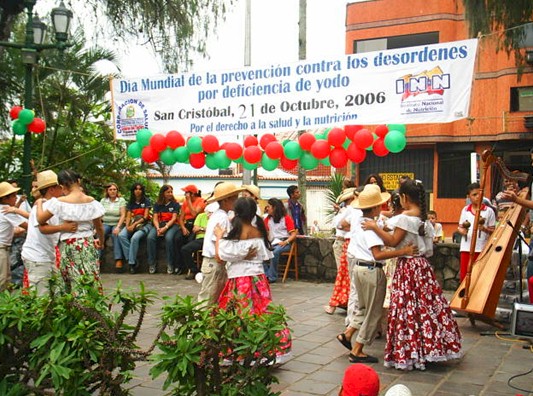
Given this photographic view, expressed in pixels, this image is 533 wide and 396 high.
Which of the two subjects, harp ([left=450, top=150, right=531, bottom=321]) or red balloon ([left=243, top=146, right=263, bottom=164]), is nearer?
harp ([left=450, top=150, right=531, bottom=321])

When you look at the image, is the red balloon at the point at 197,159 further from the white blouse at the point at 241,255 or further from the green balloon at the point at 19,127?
the white blouse at the point at 241,255

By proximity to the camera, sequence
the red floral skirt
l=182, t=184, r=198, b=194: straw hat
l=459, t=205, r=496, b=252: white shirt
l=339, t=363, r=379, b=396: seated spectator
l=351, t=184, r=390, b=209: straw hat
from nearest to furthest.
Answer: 1. l=339, t=363, r=379, b=396: seated spectator
2. the red floral skirt
3. l=351, t=184, r=390, b=209: straw hat
4. l=459, t=205, r=496, b=252: white shirt
5. l=182, t=184, r=198, b=194: straw hat

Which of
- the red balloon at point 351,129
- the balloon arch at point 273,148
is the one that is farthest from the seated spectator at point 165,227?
the red balloon at point 351,129

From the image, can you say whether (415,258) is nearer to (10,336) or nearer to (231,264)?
(231,264)

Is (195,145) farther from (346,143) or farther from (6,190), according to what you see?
(6,190)

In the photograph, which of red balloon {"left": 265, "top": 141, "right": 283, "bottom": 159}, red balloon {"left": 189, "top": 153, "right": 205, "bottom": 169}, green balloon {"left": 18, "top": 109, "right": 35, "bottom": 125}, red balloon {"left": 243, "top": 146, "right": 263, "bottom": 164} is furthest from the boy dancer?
green balloon {"left": 18, "top": 109, "right": 35, "bottom": 125}

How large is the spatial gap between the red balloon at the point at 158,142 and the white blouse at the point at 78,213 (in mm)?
2880

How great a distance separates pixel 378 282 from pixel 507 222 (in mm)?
1893

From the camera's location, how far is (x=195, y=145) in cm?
848

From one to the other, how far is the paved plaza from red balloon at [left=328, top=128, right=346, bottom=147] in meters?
2.26

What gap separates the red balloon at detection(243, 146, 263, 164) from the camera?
8406 mm

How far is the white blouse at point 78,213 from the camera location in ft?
18.7

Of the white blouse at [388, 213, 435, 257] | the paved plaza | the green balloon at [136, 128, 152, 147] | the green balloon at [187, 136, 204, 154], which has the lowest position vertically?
the paved plaza

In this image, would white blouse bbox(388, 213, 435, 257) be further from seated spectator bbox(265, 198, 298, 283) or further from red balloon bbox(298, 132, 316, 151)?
seated spectator bbox(265, 198, 298, 283)
